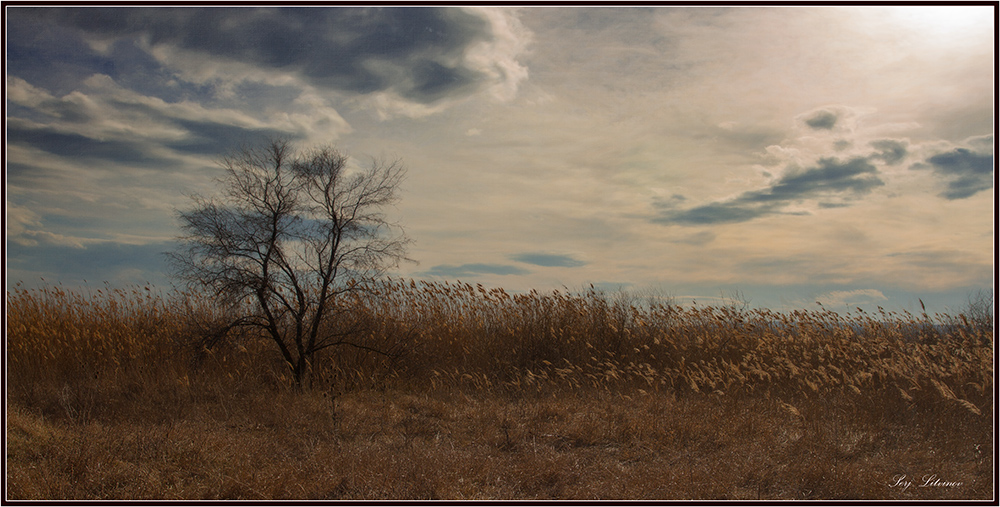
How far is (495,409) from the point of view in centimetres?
792

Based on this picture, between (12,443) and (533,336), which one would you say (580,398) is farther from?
(12,443)

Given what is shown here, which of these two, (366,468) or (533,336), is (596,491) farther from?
(533,336)

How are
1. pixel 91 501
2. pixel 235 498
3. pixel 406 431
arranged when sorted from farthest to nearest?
pixel 406 431 < pixel 235 498 < pixel 91 501

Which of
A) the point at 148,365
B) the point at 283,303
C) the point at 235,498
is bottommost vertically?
the point at 235,498

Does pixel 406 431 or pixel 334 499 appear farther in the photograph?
pixel 406 431

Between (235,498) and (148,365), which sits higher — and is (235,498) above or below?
below

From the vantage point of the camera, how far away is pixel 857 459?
6.12 meters

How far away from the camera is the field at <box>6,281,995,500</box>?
531 centimetres

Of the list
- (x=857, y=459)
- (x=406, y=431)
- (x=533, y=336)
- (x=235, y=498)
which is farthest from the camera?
(x=533, y=336)

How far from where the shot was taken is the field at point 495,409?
531 cm

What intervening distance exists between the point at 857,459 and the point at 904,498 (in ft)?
3.25

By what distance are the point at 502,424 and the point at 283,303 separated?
3638 mm

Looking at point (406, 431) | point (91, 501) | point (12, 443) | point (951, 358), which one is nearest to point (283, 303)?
point (406, 431)

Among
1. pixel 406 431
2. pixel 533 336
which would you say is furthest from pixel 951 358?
pixel 406 431
